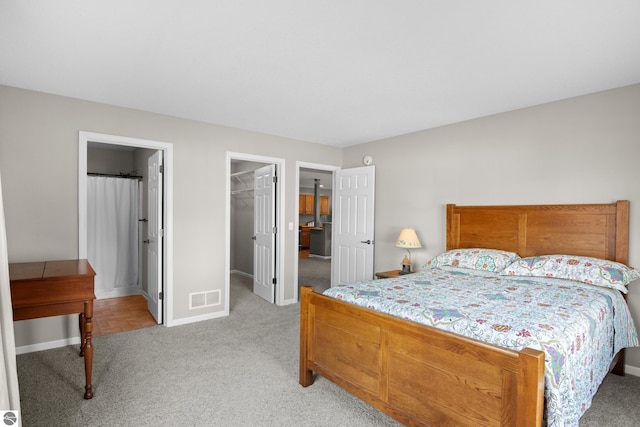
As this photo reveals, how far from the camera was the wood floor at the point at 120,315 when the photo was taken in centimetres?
377

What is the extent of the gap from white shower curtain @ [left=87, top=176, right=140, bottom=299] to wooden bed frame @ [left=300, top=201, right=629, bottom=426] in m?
3.85

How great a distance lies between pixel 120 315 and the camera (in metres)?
4.20

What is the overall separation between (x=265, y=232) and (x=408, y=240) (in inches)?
81.3

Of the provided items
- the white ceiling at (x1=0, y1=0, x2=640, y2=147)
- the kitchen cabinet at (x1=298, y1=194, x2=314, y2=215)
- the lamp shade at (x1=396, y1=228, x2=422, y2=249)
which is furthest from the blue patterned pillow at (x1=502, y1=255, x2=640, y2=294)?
the kitchen cabinet at (x1=298, y1=194, x2=314, y2=215)

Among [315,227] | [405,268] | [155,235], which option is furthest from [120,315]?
[315,227]

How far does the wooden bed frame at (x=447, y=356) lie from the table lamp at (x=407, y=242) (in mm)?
1052

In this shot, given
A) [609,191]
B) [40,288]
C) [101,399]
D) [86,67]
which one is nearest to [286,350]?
[101,399]

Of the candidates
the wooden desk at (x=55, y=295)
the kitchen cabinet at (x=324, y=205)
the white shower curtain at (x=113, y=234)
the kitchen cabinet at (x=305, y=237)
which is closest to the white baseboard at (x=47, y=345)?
the wooden desk at (x=55, y=295)

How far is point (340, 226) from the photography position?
526 centimetres

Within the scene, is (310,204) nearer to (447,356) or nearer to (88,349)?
(88,349)

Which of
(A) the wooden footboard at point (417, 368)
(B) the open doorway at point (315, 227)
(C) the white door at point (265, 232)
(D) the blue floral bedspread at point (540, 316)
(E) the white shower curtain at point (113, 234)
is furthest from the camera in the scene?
(B) the open doorway at point (315, 227)

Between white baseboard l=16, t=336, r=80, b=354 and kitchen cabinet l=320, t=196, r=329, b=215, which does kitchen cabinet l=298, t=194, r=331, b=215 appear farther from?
white baseboard l=16, t=336, r=80, b=354

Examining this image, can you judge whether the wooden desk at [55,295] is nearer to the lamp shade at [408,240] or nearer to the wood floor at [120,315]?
the wood floor at [120,315]

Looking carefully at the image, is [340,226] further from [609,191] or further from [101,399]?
[101,399]
